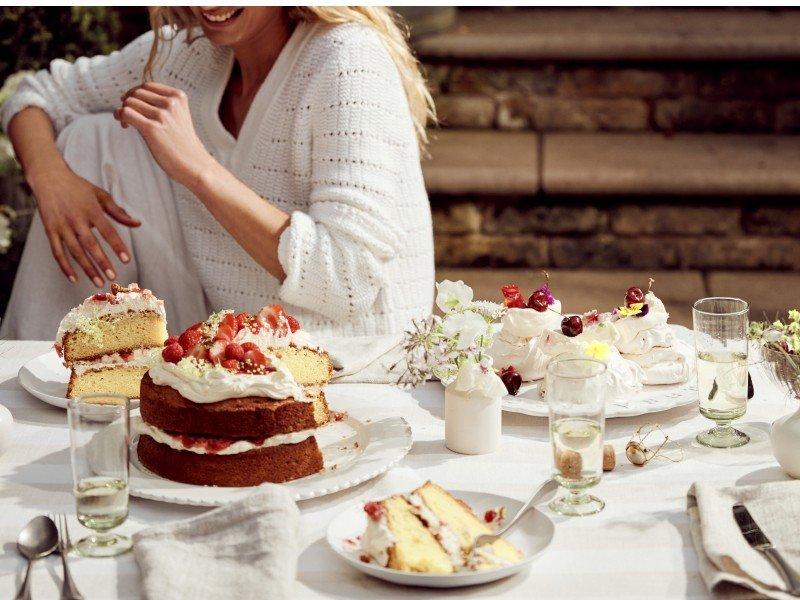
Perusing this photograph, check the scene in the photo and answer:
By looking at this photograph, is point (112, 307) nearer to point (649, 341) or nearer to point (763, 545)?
point (649, 341)

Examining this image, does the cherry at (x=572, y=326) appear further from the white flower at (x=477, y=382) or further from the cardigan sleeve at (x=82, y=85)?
the cardigan sleeve at (x=82, y=85)

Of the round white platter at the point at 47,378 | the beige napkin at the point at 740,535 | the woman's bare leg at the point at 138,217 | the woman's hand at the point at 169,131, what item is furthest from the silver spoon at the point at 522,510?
the woman's bare leg at the point at 138,217

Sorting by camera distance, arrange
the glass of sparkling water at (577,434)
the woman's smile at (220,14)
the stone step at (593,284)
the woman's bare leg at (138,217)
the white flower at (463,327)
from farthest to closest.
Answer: the stone step at (593,284), the woman's bare leg at (138,217), the woman's smile at (220,14), the white flower at (463,327), the glass of sparkling water at (577,434)

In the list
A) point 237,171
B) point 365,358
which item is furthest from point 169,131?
point 365,358

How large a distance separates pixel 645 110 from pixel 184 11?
9.34ft

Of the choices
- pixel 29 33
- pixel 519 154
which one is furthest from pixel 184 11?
pixel 519 154

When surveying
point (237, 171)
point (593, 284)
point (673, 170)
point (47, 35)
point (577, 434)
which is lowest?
point (593, 284)

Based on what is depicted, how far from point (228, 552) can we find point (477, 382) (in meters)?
0.54

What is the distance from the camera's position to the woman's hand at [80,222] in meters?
2.84

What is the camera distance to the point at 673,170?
4.74 meters

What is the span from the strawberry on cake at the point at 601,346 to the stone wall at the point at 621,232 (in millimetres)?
2946

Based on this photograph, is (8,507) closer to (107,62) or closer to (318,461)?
(318,461)

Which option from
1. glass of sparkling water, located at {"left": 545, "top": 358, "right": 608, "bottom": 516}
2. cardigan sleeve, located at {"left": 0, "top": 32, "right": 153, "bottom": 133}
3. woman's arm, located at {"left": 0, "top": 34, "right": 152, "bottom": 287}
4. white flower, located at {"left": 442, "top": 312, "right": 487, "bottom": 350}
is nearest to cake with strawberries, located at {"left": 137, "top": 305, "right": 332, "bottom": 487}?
white flower, located at {"left": 442, "top": 312, "right": 487, "bottom": 350}

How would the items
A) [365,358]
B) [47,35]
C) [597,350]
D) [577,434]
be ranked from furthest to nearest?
[47,35]
[365,358]
[597,350]
[577,434]
